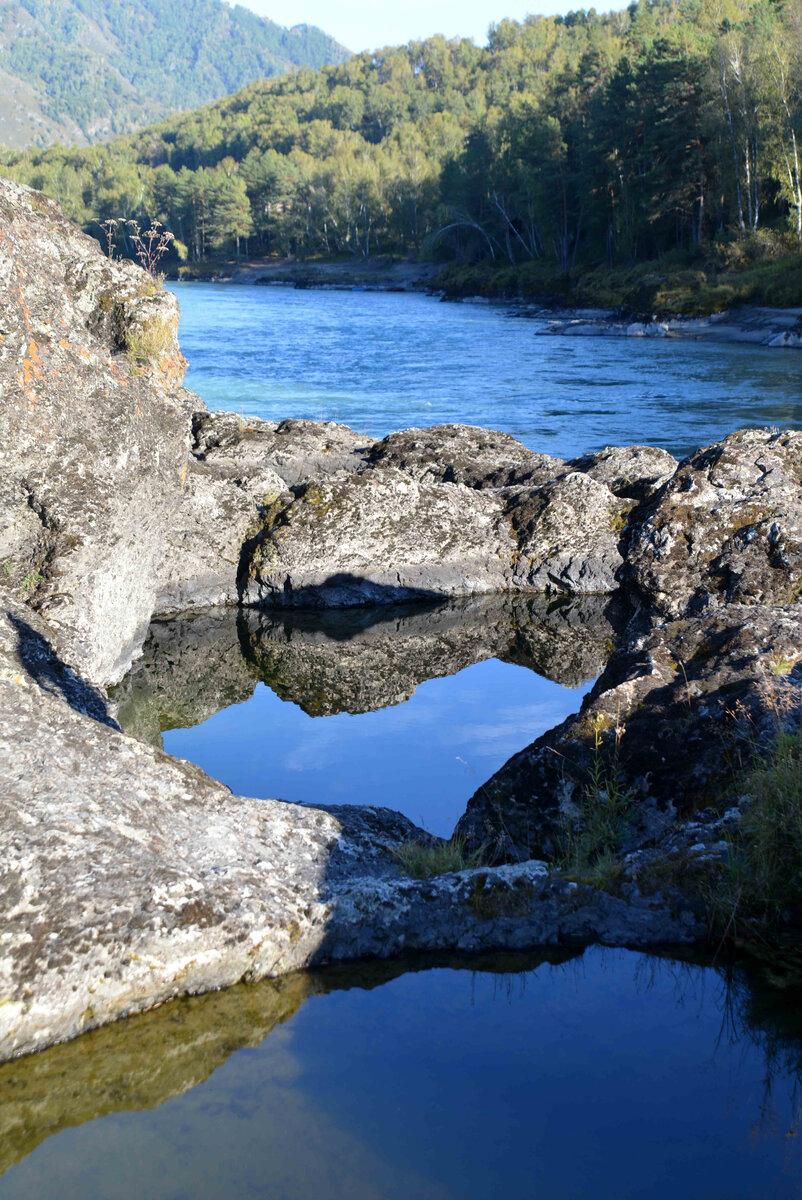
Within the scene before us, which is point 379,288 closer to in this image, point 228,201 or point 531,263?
point 531,263

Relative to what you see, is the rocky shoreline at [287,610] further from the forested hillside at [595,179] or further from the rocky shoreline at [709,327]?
the forested hillside at [595,179]

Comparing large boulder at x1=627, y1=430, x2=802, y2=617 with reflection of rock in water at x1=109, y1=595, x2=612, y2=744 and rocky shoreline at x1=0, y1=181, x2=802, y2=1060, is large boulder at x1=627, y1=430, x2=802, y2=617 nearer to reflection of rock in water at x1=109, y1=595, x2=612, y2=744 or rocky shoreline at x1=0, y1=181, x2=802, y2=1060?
rocky shoreline at x1=0, y1=181, x2=802, y2=1060

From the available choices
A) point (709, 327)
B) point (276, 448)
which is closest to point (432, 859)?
point (276, 448)

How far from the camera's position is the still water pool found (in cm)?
2530

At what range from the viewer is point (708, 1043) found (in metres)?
3.36

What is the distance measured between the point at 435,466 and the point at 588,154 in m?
72.6

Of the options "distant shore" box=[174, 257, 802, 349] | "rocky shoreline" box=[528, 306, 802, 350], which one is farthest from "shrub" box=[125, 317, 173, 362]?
"distant shore" box=[174, 257, 802, 349]

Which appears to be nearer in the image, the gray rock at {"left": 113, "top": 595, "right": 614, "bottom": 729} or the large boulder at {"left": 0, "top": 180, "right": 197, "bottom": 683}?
the large boulder at {"left": 0, "top": 180, "right": 197, "bottom": 683}

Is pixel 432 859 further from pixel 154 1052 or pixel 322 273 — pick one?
pixel 322 273

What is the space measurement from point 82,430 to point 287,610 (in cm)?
303

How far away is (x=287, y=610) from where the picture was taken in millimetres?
10297

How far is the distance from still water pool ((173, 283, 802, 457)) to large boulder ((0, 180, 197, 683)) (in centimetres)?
1342

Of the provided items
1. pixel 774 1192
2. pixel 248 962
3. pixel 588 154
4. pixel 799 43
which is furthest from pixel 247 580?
pixel 588 154

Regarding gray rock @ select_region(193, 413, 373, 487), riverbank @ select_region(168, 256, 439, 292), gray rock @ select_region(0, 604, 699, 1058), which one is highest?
riverbank @ select_region(168, 256, 439, 292)
